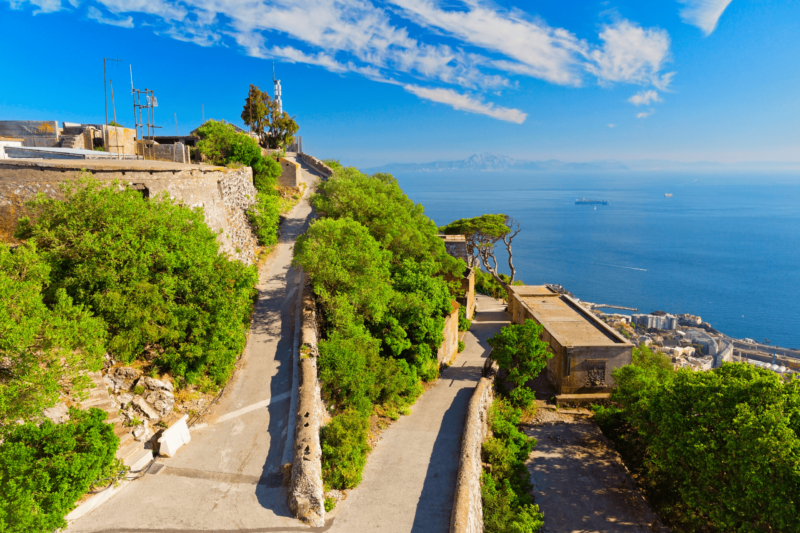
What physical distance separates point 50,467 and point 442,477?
10.3m

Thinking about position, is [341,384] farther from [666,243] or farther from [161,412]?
[666,243]

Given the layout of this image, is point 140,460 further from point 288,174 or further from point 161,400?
point 288,174

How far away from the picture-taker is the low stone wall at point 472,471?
36.2ft

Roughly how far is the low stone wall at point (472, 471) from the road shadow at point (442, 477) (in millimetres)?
368

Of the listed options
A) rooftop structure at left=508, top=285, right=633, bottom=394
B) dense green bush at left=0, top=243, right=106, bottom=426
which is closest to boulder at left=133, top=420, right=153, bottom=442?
dense green bush at left=0, top=243, right=106, bottom=426

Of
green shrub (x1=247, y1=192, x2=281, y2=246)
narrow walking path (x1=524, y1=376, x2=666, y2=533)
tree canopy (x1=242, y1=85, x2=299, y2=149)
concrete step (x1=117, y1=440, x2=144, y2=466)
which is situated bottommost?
narrow walking path (x1=524, y1=376, x2=666, y2=533)

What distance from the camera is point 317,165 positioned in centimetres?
5231

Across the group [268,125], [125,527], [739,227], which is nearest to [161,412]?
[125,527]

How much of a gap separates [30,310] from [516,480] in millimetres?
16407

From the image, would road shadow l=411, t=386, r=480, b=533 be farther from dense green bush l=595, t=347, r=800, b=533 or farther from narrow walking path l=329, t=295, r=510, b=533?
dense green bush l=595, t=347, r=800, b=533

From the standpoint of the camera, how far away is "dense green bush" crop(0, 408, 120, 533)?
7.56 m

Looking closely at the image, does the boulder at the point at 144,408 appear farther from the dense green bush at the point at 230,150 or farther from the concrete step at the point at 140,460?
the dense green bush at the point at 230,150

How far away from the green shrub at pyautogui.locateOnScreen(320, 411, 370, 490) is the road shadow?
7.10 ft

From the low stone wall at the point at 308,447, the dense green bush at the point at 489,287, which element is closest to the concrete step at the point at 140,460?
the low stone wall at the point at 308,447
